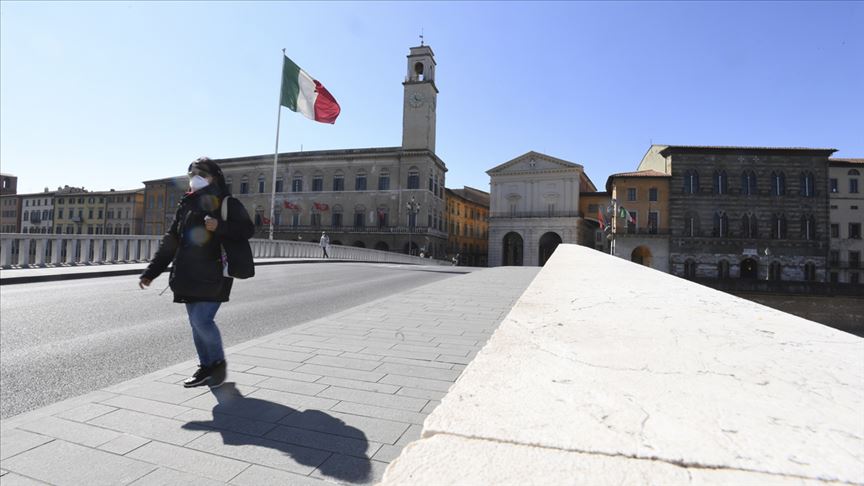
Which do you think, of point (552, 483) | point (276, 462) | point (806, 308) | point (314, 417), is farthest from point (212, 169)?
point (806, 308)

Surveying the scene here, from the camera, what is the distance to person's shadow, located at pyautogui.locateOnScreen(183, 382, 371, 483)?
7.80 feet

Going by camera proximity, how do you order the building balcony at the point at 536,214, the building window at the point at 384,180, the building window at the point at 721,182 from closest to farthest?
the building window at the point at 721,182
the building balcony at the point at 536,214
the building window at the point at 384,180

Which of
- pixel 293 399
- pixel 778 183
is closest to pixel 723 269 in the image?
pixel 778 183

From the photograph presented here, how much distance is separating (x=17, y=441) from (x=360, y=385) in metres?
2.15

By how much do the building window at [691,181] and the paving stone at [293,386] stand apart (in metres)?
49.7

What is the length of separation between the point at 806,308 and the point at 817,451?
39.9 metres

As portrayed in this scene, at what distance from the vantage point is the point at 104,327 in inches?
232

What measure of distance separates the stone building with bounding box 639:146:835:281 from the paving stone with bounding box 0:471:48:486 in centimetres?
4893

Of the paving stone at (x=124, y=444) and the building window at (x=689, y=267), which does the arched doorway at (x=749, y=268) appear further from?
the paving stone at (x=124, y=444)

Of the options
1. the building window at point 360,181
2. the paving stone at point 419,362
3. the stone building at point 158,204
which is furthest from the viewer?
the stone building at point 158,204

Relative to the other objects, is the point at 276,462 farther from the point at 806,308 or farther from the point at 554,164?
the point at 554,164

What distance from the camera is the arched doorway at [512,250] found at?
58.0 m

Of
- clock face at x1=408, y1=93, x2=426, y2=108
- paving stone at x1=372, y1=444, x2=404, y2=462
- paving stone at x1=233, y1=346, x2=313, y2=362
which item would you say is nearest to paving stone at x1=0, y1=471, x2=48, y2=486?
paving stone at x1=372, y1=444, x2=404, y2=462

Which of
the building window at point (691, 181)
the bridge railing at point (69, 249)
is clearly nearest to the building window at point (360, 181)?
the building window at point (691, 181)
